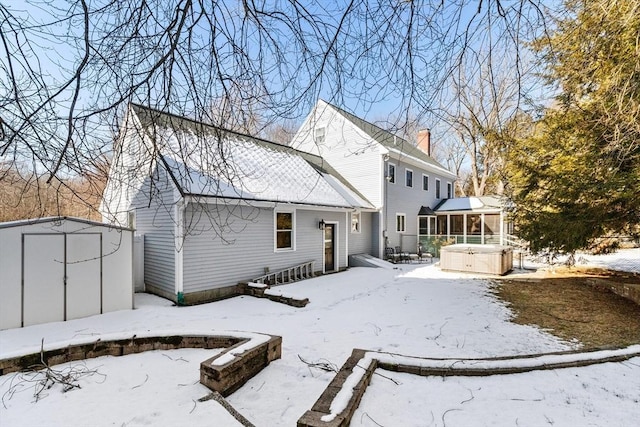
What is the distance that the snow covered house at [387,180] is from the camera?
14969 mm

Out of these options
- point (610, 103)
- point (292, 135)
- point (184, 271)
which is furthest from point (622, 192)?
point (184, 271)

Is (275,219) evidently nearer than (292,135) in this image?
No

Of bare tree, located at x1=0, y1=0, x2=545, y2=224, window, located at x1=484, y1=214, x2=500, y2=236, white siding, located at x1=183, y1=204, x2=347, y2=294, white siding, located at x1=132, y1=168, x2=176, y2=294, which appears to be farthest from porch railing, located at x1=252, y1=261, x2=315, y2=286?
window, located at x1=484, y1=214, x2=500, y2=236

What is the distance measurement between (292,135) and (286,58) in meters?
1.06

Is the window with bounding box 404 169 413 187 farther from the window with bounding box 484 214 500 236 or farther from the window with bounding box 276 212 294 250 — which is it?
the window with bounding box 276 212 294 250

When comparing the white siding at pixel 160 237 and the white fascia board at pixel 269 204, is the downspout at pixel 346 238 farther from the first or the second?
the white siding at pixel 160 237

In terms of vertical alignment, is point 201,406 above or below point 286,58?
below

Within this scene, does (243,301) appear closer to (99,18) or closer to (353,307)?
(353,307)

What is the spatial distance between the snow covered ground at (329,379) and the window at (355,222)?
301 inches

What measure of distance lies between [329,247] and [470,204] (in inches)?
406

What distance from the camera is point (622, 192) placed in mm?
6035

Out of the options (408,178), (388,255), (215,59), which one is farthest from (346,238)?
(215,59)

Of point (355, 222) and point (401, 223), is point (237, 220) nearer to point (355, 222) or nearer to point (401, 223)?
point (355, 222)

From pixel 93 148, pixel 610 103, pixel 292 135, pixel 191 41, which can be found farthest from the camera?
pixel 610 103
